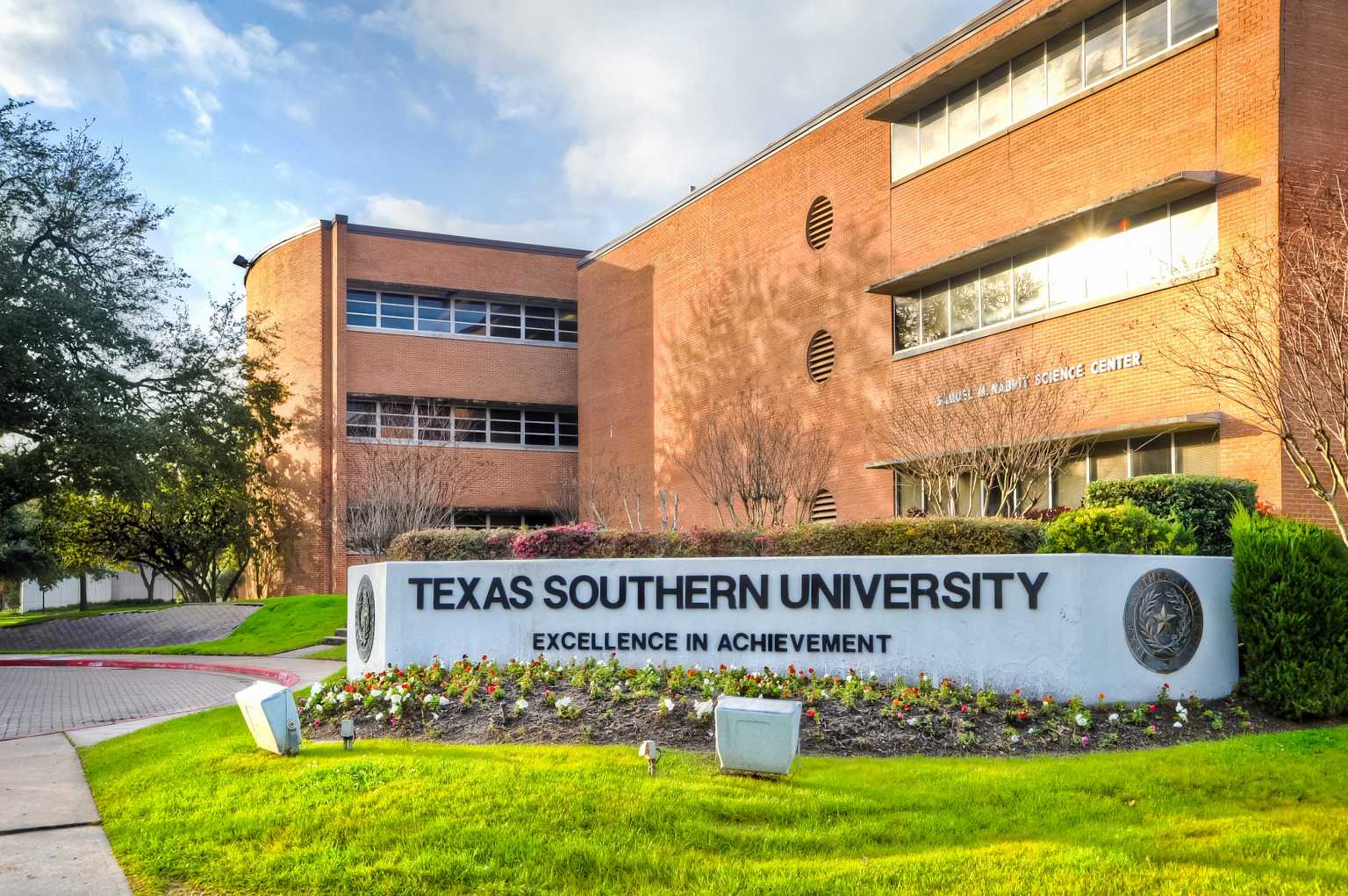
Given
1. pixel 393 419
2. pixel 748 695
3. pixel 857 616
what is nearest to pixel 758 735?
pixel 748 695

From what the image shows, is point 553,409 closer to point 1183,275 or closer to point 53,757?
point 1183,275

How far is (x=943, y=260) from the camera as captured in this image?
20562mm

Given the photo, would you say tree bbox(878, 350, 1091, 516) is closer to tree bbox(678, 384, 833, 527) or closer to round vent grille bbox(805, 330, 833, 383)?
tree bbox(678, 384, 833, 527)

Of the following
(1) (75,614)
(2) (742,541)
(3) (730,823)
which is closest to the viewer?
(3) (730,823)

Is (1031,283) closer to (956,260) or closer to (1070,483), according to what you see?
(956,260)

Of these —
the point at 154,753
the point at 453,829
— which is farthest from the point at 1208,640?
the point at 154,753

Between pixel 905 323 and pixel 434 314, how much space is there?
746 inches

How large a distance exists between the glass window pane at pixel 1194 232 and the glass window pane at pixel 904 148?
654 centimetres

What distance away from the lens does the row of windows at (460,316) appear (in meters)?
36.5

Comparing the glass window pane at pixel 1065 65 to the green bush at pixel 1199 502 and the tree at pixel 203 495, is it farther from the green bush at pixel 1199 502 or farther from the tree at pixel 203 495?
the tree at pixel 203 495

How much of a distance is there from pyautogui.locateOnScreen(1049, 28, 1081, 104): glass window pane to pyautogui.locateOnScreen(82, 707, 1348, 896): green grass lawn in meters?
12.7

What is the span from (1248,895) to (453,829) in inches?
167

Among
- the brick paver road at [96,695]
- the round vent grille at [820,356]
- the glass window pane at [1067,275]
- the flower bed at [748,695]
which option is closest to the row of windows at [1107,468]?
the glass window pane at [1067,275]

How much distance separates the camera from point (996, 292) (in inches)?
802
